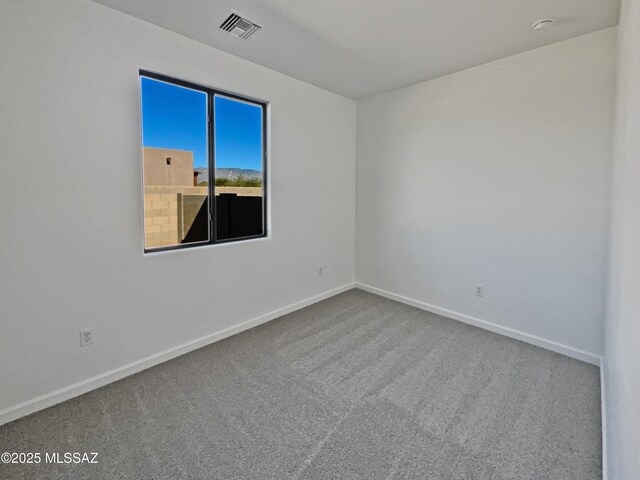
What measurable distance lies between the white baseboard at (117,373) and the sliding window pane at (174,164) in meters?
0.89

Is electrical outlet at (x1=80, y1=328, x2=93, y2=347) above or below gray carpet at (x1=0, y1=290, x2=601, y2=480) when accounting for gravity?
above

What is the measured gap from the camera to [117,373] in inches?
92.7

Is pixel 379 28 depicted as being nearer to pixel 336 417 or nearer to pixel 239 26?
pixel 239 26

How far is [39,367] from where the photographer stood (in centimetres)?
204

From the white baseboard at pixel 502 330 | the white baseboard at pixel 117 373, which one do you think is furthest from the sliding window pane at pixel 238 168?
the white baseboard at pixel 502 330

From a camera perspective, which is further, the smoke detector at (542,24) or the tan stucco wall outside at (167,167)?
the tan stucco wall outside at (167,167)

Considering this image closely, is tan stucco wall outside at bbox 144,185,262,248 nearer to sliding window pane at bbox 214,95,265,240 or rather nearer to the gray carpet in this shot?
sliding window pane at bbox 214,95,265,240

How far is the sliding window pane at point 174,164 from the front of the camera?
8.46ft

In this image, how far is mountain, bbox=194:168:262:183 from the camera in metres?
2.93

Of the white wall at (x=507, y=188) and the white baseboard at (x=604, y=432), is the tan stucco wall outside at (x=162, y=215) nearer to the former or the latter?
the white wall at (x=507, y=188)

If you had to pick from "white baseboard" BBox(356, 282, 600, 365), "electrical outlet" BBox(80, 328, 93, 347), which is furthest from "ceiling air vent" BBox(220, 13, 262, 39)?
"white baseboard" BBox(356, 282, 600, 365)

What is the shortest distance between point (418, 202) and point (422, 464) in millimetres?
2719

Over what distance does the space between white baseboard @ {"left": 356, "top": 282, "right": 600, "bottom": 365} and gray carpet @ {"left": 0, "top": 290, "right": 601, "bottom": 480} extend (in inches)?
3.8

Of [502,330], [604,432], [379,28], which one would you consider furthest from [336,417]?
[379,28]
